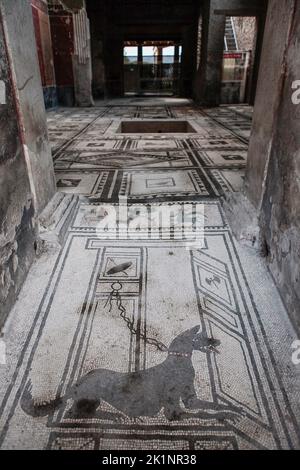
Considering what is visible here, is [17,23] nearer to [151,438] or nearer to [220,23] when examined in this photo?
[151,438]

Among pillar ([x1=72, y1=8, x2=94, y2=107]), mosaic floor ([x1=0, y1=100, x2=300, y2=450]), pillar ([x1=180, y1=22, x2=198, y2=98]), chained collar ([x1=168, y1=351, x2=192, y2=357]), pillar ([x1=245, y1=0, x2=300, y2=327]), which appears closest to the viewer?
mosaic floor ([x1=0, y1=100, x2=300, y2=450])

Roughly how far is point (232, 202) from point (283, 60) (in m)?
0.73

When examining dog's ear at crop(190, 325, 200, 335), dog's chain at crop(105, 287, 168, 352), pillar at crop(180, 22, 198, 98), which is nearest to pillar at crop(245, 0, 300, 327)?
dog's ear at crop(190, 325, 200, 335)

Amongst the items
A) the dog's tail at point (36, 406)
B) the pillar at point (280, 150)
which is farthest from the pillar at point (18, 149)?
the pillar at point (280, 150)

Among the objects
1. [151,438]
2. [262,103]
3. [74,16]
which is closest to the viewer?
[151,438]

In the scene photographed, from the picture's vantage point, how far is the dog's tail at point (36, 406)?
0.77 m

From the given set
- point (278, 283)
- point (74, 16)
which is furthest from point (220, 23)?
point (278, 283)

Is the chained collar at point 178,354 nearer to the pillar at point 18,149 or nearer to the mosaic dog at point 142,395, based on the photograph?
the mosaic dog at point 142,395

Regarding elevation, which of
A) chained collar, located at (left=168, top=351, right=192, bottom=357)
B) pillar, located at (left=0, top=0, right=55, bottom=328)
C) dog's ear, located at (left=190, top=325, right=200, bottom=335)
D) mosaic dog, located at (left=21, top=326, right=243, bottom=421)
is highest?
pillar, located at (left=0, top=0, right=55, bottom=328)

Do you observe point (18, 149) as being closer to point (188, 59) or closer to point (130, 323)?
point (130, 323)

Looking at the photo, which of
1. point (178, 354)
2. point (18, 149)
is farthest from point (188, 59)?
point (178, 354)

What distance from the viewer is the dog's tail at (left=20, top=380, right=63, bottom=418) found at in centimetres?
77

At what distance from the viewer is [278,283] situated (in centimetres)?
116

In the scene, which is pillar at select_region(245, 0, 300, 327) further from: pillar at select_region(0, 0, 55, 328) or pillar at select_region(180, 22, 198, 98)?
pillar at select_region(180, 22, 198, 98)
